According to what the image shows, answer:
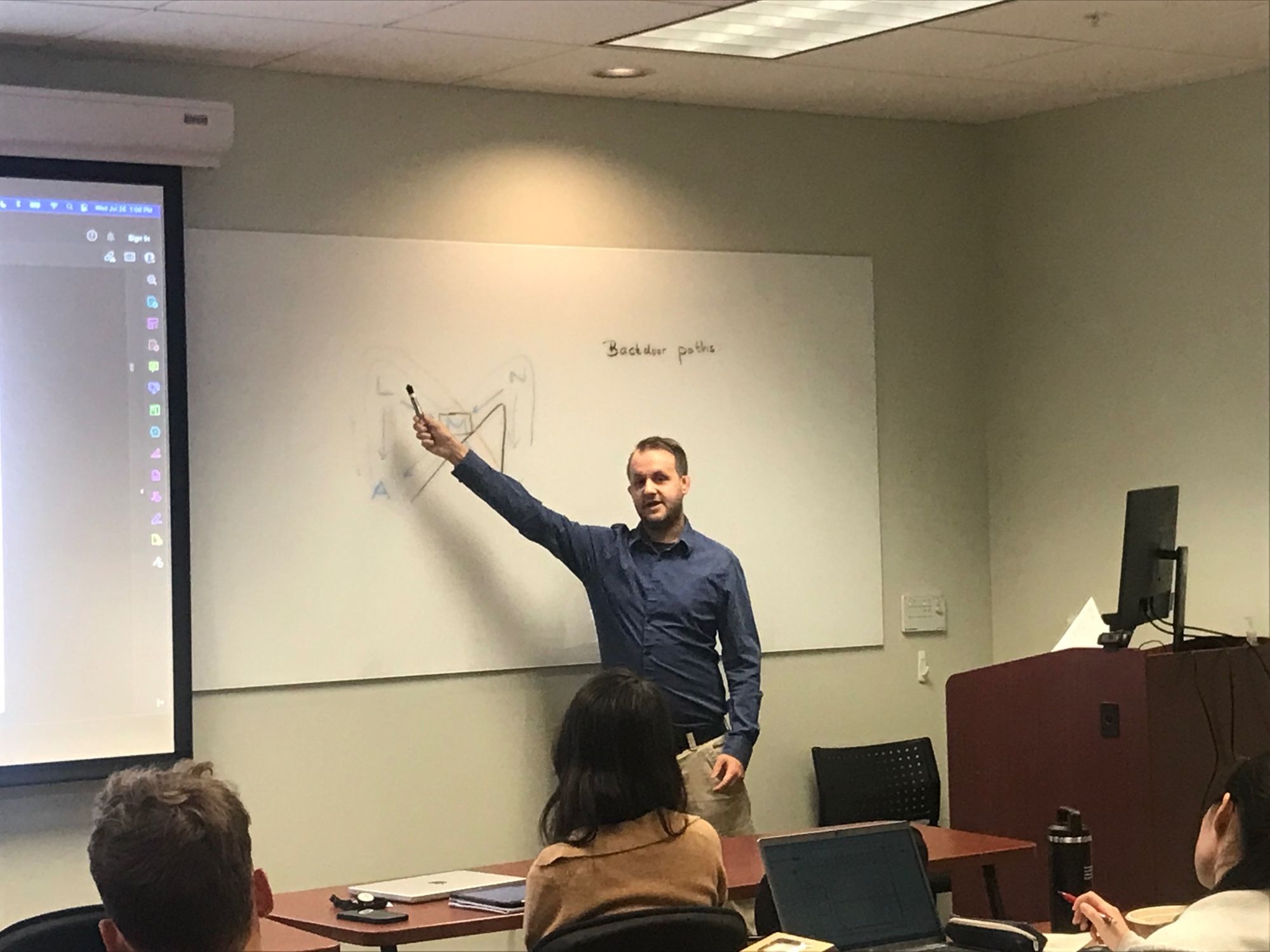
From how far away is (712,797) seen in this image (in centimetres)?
490

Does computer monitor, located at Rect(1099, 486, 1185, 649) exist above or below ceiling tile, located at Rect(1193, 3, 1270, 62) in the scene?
below

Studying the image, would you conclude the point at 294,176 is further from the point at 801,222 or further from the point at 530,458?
the point at 801,222

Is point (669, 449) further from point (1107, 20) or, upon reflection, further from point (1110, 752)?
point (1107, 20)

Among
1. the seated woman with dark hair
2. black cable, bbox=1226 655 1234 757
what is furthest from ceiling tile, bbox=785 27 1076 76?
the seated woman with dark hair

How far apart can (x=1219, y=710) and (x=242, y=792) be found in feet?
8.48

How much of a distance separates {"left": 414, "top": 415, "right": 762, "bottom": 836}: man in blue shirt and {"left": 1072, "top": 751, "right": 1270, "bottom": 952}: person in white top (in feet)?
7.43

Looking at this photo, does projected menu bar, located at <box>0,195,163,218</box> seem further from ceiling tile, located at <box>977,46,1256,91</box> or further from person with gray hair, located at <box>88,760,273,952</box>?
person with gray hair, located at <box>88,760,273,952</box>

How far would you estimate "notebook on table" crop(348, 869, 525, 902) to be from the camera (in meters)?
3.64

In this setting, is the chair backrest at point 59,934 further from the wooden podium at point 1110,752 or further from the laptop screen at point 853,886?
the wooden podium at point 1110,752

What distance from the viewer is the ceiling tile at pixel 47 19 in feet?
13.4

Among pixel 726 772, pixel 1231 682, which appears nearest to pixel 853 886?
pixel 1231 682

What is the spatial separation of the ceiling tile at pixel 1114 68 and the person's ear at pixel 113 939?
3840mm

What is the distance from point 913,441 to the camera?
6.00m

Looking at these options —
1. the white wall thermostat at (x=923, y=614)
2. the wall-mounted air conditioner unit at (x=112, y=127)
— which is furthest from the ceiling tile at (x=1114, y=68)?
the wall-mounted air conditioner unit at (x=112, y=127)
